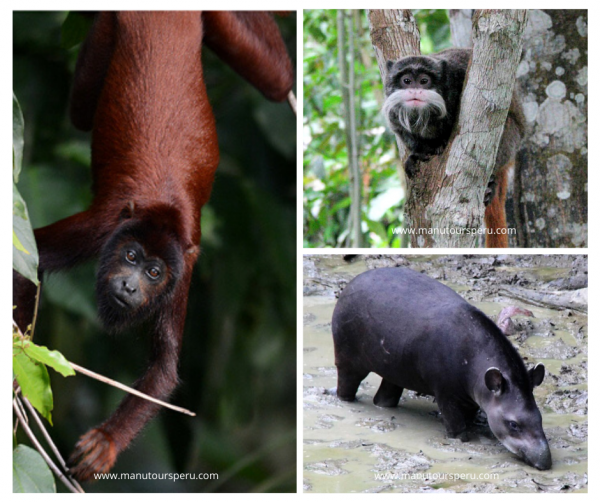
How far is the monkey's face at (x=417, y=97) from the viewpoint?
6.11ft

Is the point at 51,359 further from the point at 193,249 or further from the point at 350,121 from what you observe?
the point at 350,121

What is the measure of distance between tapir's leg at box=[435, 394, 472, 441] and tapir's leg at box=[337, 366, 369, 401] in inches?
9.0

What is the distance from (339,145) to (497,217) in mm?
505

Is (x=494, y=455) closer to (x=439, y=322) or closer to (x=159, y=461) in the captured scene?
(x=439, y=322)

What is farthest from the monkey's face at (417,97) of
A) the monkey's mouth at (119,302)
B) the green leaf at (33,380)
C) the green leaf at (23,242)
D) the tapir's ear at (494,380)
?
the green leaf at (33,380)

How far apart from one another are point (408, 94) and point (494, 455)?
100 centimetres

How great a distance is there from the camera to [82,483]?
1.84 m

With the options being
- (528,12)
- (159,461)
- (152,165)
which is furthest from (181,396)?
(528,12)

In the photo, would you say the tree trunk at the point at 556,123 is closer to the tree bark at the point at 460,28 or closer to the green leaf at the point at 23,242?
the tree bark at the point at 460,28

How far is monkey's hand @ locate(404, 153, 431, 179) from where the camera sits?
1.86m

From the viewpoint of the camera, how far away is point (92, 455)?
1.83m

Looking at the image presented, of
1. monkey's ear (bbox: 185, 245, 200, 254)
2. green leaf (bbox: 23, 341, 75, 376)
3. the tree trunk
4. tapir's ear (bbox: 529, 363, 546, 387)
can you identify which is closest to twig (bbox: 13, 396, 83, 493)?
green leaf (bbox: 23, 341, 75, 376)

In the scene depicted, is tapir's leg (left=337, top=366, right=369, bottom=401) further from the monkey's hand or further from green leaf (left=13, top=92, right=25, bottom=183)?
green leaf (left=13, top=92, right=25, bottom=183)

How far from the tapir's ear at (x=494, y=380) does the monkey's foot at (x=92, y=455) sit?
102 centimetres
